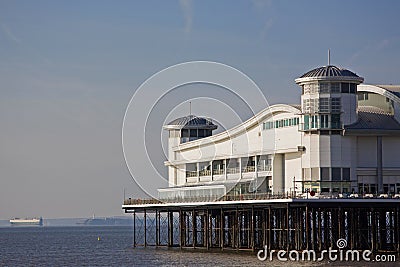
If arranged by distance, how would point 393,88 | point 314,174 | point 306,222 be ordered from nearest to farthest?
point 306,222, point 314,174, point 393,88

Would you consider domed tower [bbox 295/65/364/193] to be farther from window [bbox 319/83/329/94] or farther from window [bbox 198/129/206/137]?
window [bbox 198/129/206/137]

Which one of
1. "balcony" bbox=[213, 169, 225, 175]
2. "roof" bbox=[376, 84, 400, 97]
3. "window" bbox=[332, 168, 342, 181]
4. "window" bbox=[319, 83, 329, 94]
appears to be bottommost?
"window" bbox=[332, 168, 342, 181]

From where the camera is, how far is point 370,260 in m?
82.2

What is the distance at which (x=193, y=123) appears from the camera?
395 feet

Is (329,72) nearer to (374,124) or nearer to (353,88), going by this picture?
(353,88)

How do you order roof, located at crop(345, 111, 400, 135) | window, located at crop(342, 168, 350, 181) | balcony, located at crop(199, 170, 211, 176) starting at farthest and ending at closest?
balcony, located at crop(199, 170, 211, 176), roof, located at crop(345, 111, 400, 135), window, located at crop(342, 168, 350, 181)

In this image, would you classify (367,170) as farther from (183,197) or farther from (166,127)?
(166,127)

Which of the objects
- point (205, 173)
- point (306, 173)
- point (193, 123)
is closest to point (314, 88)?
point (306, 173)

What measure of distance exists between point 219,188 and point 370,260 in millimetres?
23899

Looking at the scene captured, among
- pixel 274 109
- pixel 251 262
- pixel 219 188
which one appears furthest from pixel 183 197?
pixel 251 262

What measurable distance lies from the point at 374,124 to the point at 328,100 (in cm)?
499

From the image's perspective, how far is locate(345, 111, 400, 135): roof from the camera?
91.1 m

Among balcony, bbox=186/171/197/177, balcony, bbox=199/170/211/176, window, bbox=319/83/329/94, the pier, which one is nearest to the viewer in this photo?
the pier

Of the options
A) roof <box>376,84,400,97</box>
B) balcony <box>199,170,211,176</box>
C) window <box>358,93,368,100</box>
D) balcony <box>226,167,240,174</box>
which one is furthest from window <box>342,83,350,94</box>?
balcony <box>199,170,211,176</box>
